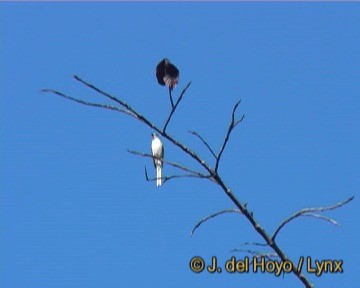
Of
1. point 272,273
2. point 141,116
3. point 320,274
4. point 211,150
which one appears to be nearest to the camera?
point 141,116

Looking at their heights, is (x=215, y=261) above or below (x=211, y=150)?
above

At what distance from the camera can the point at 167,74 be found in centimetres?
82

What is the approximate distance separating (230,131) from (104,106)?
0.61ft

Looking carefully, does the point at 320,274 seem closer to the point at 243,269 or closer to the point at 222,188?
the point at 243,269

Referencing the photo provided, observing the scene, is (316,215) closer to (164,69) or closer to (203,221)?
(203,221)

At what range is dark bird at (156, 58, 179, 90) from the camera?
82cm

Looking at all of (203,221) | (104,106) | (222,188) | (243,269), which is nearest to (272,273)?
(243,269)

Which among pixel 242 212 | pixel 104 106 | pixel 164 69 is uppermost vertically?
pixel 164 69

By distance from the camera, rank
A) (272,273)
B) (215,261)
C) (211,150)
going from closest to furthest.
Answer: (211,150)
(272,273)
(215,261)

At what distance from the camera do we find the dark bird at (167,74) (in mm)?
819

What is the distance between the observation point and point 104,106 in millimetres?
743

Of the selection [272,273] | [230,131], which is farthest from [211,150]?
[272,273]

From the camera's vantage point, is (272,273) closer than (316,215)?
No

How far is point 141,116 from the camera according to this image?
0.74 meters
